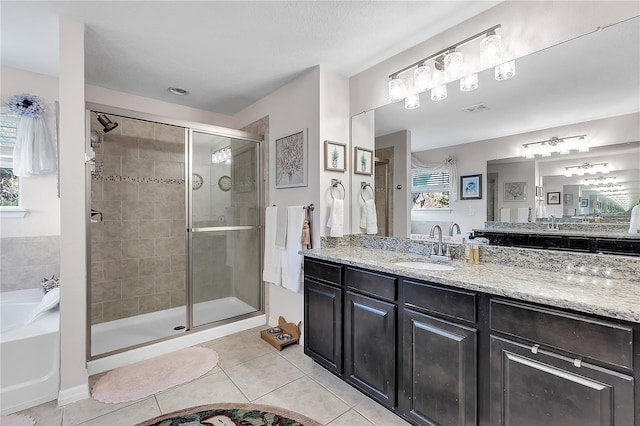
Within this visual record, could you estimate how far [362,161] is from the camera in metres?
2.62

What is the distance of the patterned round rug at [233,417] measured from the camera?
1663mm

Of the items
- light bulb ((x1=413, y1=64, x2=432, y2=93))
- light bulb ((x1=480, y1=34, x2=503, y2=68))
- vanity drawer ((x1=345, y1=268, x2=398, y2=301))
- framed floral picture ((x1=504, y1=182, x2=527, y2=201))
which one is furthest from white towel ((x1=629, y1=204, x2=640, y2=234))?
light bulb ((x1=413, y1=64, x2=432, y2=93))

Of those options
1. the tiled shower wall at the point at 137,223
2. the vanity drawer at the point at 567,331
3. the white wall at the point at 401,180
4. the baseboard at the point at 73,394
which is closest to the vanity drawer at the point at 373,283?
the vanity drawer at the point at 567,331

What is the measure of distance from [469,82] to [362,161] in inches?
40.7

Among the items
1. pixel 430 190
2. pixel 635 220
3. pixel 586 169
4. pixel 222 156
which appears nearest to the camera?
pixel 635 220

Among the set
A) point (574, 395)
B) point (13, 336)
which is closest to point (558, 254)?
point (574, 395)

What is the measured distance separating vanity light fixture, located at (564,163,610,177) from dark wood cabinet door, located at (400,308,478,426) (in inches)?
43.2

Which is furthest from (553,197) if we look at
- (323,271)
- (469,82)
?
(323,271)

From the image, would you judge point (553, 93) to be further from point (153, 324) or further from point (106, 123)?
point (153, 324)

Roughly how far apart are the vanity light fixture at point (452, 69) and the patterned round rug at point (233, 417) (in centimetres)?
233

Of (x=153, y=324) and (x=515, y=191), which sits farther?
(x=153, y=324)

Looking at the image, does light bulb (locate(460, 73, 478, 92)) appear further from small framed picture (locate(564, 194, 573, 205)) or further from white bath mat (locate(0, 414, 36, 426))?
white bath mat (locate(0, 414, 36, 426))

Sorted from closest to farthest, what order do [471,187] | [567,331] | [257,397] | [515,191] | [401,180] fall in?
[567,331] < [515,191] < [257,397] < [471,187] < [401,180]

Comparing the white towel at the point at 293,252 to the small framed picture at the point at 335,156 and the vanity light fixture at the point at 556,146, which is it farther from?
the vanity light fixture at the point at 556,146
